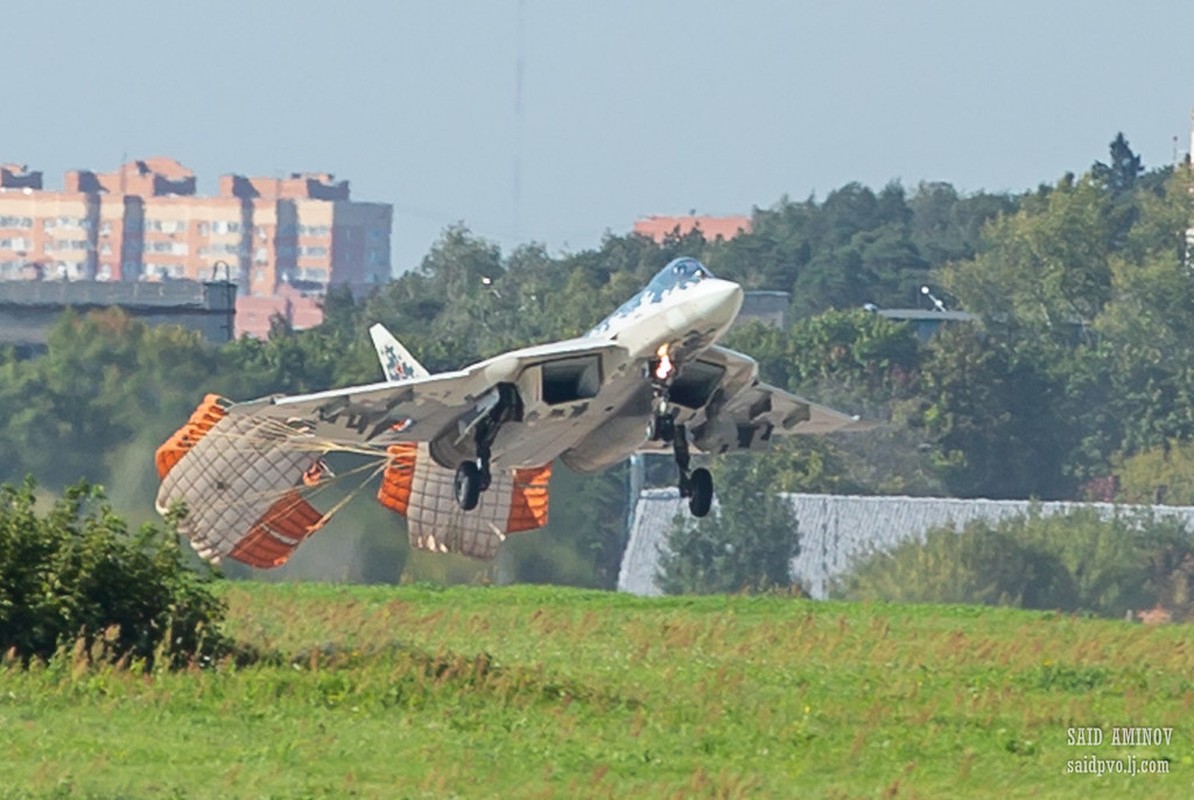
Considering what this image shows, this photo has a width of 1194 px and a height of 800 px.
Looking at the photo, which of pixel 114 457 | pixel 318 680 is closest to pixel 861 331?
pixel 114 457

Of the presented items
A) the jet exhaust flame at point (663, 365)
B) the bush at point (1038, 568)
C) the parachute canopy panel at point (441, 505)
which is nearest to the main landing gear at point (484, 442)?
the jet exhaust flame at point (663, 365)

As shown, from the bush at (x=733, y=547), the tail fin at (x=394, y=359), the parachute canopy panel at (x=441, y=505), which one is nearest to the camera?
the parachute canopy panel at (x=441, y=505)

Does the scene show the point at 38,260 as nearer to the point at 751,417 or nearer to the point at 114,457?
the point at 114,457

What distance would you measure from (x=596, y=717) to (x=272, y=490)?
13567 mm

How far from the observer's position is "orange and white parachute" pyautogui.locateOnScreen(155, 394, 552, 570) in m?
32.9

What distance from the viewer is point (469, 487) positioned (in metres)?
28.9

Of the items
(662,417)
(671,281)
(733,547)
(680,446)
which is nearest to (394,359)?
(680,446)

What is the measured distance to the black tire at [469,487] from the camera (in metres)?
28.9

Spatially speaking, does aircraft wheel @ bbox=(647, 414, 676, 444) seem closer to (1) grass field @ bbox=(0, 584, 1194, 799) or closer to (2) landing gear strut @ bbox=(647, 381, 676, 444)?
(2) landing gear strut @ bbox=(647, 381, 676, 444)

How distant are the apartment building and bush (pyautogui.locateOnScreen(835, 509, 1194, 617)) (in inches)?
4691

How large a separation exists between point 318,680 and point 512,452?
30.5 feet

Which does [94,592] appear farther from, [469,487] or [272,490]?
[272,490]

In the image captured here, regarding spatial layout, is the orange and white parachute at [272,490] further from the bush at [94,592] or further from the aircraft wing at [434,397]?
the bush at [94,592]

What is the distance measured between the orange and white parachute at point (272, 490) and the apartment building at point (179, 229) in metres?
135
